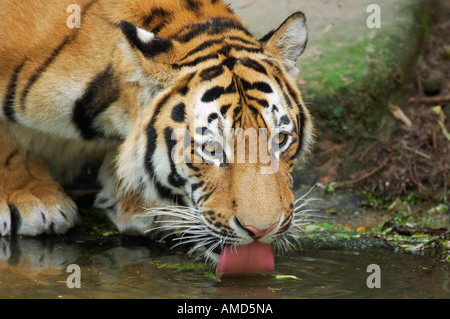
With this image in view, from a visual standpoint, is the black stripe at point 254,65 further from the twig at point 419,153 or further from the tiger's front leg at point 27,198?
the twig at point 419,153

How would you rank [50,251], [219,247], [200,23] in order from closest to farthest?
[219,247], [200,23], [50,251]

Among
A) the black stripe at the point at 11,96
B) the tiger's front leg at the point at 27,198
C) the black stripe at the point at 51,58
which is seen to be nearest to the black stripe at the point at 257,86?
the black stripe at the point at 51,58

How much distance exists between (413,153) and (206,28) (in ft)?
7.71

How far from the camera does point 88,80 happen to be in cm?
413

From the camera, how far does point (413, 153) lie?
5.71 m

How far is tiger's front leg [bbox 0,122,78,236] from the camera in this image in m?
4.61

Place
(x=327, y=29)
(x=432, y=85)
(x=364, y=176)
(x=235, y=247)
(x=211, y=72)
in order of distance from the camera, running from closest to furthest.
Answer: (x=235, y=247)
(x=211, y=72)
(x=364, y=176)
(x=432, y=85)
(x=327, y=29)

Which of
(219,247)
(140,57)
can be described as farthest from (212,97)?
→ (219,247)

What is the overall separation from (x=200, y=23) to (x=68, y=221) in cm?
154

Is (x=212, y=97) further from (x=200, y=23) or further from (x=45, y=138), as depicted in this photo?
(x=45, y=138)

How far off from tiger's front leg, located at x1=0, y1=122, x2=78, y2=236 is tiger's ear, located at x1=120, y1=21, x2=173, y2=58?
1.29 m

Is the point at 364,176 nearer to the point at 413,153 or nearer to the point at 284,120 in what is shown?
the point at 413,153

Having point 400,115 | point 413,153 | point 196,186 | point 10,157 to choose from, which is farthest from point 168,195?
point 400,115

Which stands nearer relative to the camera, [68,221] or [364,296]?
[364,296]
